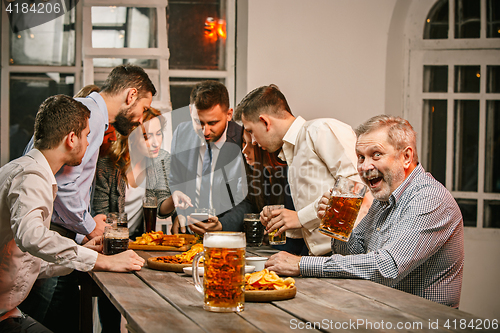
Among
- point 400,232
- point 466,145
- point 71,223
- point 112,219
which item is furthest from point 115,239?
point 466,145

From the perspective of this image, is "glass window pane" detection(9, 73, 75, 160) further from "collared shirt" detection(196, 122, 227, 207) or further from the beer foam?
the beer foam

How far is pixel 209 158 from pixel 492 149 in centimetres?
250

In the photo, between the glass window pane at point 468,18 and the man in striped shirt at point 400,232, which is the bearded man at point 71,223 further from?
the glass window pane at point 468,18

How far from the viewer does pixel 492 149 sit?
13.1 ft

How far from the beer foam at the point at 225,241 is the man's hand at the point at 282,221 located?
1044 mm

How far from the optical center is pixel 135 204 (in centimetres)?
324

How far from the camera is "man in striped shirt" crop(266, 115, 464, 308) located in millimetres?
1633

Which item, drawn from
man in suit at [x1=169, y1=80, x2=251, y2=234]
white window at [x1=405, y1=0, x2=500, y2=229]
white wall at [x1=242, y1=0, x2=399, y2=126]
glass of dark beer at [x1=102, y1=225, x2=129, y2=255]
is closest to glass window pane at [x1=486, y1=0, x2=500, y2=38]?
white window at [x1=405, y1=0, x2=500, y2=229]

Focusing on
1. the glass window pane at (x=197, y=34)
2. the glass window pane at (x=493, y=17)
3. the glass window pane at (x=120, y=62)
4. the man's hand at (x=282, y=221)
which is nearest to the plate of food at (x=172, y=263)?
the man's hand at (x=282, y=221)

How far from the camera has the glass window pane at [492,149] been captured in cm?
399

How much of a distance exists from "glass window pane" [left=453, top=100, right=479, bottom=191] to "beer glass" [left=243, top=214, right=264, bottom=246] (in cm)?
233

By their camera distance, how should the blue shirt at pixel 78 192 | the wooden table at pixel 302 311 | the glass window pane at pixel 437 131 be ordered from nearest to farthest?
the wooden table at pixel 302 311 → the blue shirt at pixel 78 192 → the glass window pane at pixel 437 131

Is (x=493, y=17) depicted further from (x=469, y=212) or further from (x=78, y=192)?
(x=78, y=192)

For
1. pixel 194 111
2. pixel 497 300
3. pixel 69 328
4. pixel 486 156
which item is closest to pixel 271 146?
pixel 194 111
